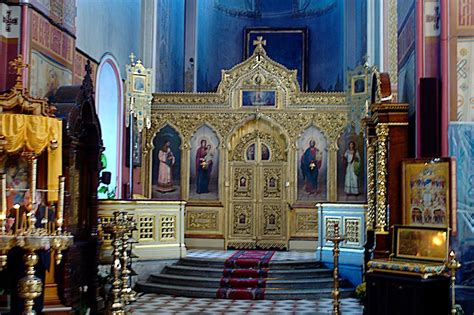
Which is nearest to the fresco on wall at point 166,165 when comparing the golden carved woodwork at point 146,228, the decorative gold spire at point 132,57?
the decorative gold spire at point 132,57

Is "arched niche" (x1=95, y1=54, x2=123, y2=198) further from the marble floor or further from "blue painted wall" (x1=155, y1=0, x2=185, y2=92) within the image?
the marble floor

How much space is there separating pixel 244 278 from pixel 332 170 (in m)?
4.24

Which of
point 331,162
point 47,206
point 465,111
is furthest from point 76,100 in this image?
point 331,162

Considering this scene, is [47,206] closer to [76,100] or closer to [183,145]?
[76,100]

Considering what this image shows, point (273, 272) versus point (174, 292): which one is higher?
point (273, 272)

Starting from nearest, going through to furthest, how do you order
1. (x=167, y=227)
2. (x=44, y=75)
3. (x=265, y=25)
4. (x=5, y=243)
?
(x=5, y=243)
(x=44, y=75)
(x=167, y=227)
(x=265, y=25)

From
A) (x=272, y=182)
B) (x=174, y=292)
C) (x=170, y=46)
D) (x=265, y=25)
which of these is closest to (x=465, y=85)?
(x=174, y=292)

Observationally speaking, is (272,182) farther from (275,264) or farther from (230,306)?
(230,306)

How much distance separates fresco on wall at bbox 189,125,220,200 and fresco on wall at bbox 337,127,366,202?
2.64 meters

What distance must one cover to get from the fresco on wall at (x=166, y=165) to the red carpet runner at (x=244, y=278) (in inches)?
122

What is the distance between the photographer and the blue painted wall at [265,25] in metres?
18.7

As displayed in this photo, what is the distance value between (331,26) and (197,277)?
9892 millimetres

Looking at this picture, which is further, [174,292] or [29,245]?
[174,292]

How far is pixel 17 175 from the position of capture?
8.46 m
